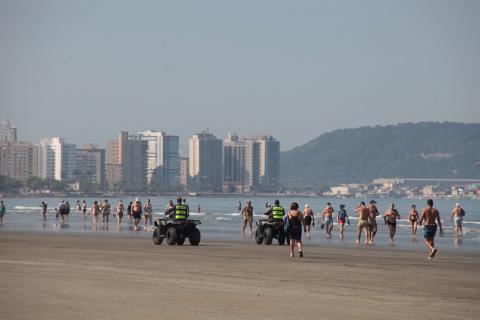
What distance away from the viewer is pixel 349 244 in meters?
36.3

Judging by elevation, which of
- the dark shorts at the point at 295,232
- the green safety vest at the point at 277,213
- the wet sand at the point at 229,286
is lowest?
the wet sand at the point at 229,286

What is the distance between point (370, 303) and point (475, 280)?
566 cm

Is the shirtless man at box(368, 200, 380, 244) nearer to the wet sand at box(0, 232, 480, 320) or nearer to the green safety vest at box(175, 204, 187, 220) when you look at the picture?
the green safety vest at box(175, 204, 187, 220)

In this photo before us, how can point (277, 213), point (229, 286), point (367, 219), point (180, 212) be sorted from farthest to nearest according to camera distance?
1. point (367, 219)
2. point (277, 213)
3. point (180, 212)
4. point (229, 286)

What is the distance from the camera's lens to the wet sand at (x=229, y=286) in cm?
1407

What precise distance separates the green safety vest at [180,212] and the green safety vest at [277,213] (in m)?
2.96

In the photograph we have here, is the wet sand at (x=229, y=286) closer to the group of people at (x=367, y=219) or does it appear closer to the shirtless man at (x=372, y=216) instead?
the group of people at (x=367, y=219)

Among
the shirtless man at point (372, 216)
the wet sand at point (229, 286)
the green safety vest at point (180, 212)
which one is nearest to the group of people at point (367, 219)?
the shirtless man at point (372, 216)

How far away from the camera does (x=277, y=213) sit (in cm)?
3294

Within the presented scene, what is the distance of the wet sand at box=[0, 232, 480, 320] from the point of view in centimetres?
1407

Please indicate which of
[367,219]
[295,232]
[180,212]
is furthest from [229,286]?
[367,219]

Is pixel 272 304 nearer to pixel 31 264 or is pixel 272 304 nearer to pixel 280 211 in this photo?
pixel 31 264

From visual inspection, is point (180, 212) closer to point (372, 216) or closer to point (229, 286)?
point (372, 216)

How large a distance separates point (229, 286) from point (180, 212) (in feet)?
47.2
